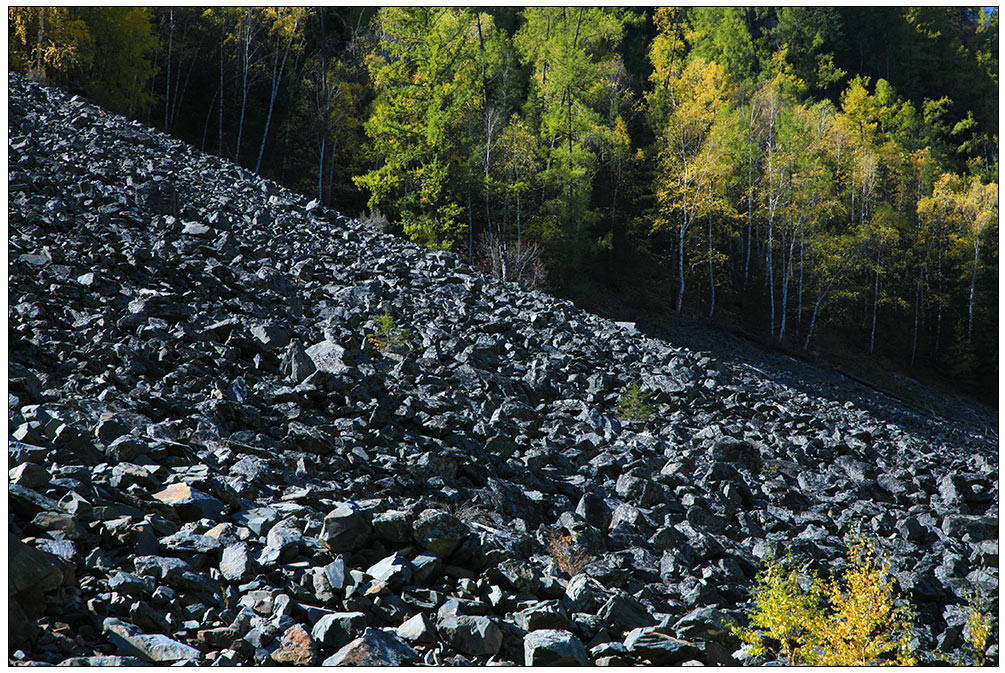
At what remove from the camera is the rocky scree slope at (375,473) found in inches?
146

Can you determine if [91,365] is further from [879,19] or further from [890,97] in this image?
[879,19]

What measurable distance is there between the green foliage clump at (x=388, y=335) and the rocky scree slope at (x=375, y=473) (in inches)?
7.9

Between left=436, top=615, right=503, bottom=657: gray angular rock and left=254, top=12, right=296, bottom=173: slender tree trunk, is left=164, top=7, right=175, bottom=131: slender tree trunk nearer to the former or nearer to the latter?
left=254, top=12, right=296, bottom=173: slender tree trunk

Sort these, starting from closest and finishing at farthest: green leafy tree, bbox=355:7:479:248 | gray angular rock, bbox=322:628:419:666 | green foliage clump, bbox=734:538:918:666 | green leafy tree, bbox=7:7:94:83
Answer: gray angular rock, bbox=322:628:419:666 → green foliage clump, bbox=734:538:918:666 → green leafy tree, bbox=7:7:94:83 → green leafy tree, bbox=355:7:479:248

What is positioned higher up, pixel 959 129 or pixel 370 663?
pixel 959 129

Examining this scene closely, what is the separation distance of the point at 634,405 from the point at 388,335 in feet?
12.3

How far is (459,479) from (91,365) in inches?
145

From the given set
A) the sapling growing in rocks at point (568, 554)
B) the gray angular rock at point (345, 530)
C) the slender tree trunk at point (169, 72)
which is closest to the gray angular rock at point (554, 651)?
the sapling growing in rocks at point (568, 554)

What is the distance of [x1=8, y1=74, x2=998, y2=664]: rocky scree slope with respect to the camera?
3.72 m

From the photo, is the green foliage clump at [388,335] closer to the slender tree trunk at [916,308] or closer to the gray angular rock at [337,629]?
the gray angular rock at [337,629]

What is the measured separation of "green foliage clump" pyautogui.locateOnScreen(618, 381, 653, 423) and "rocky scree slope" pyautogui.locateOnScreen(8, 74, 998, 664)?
18 centimetres

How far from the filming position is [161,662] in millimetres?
3156

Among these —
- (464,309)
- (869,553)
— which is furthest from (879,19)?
(869,553)

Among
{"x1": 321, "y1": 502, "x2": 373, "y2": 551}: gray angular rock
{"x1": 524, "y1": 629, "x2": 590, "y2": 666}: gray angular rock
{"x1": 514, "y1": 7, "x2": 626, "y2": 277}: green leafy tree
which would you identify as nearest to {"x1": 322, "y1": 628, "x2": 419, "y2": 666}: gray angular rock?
{"x1": 524, "y1": 629, "x2": 590, "y2": 666}: gray angular rock
